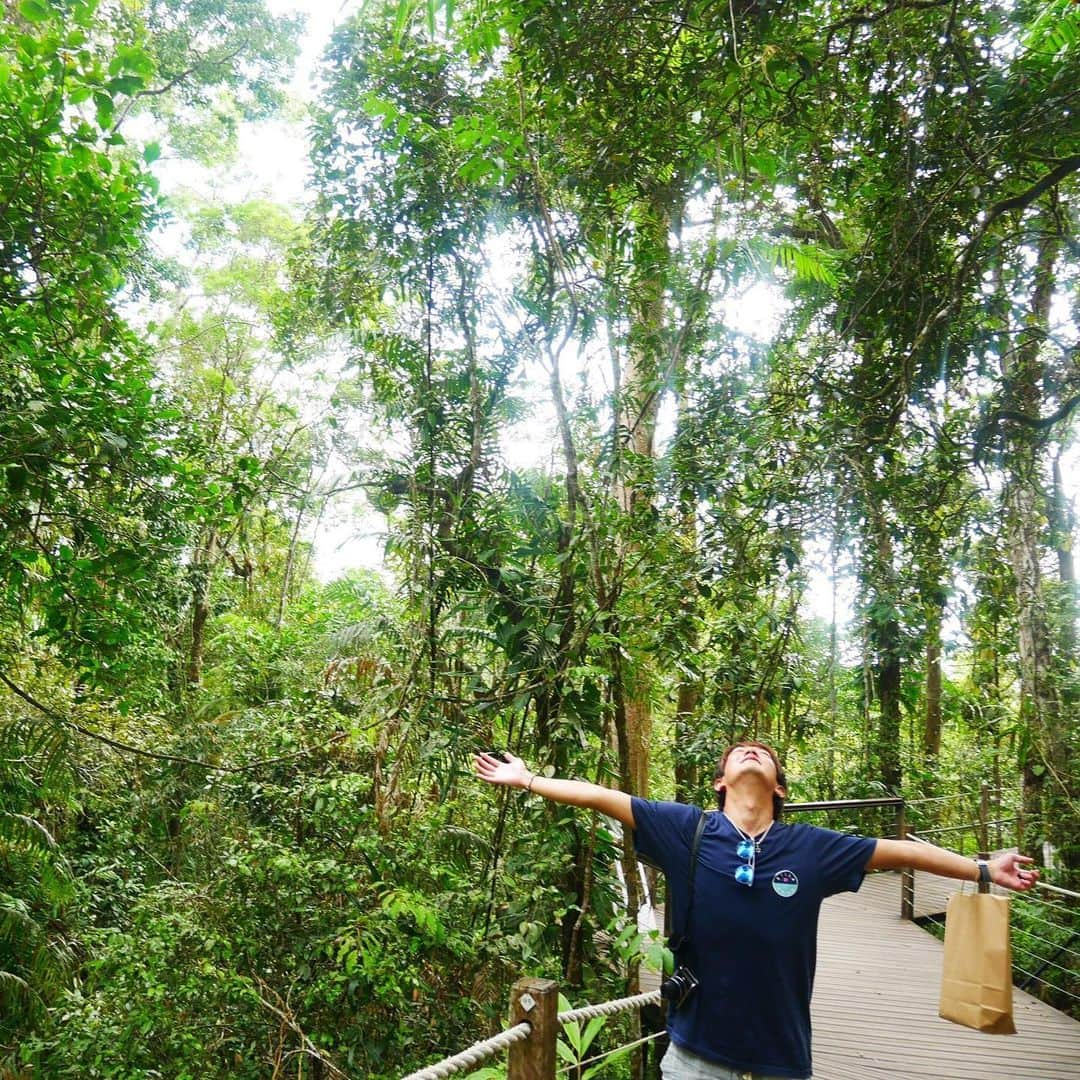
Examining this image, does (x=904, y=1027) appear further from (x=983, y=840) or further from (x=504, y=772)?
(x=504, y=772)

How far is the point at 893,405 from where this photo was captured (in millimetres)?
3699

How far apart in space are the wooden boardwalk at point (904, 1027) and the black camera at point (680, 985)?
262 cm

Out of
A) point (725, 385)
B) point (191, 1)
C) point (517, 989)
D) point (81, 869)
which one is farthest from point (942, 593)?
point (191, 1)

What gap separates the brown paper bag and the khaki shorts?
1.57 ft

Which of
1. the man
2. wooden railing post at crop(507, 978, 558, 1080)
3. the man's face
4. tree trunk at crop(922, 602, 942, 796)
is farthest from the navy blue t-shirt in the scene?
tree trunk at crop(922, 602, 942, 796)

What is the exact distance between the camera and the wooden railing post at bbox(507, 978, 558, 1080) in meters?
1.72

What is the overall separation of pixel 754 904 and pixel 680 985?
259 millimetres

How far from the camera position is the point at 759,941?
5.58 ft

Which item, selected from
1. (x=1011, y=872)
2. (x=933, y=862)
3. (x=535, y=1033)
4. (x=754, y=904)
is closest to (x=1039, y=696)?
(x=1011, y=872)

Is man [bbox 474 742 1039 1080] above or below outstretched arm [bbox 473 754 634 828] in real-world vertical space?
below

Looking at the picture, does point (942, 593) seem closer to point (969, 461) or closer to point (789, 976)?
point (969, 461)

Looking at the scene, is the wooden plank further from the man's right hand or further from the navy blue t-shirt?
the man's right hand

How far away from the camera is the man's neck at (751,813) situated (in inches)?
74.0

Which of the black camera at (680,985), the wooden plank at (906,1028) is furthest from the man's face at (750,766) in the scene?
the wooden plank at (906,1028)
